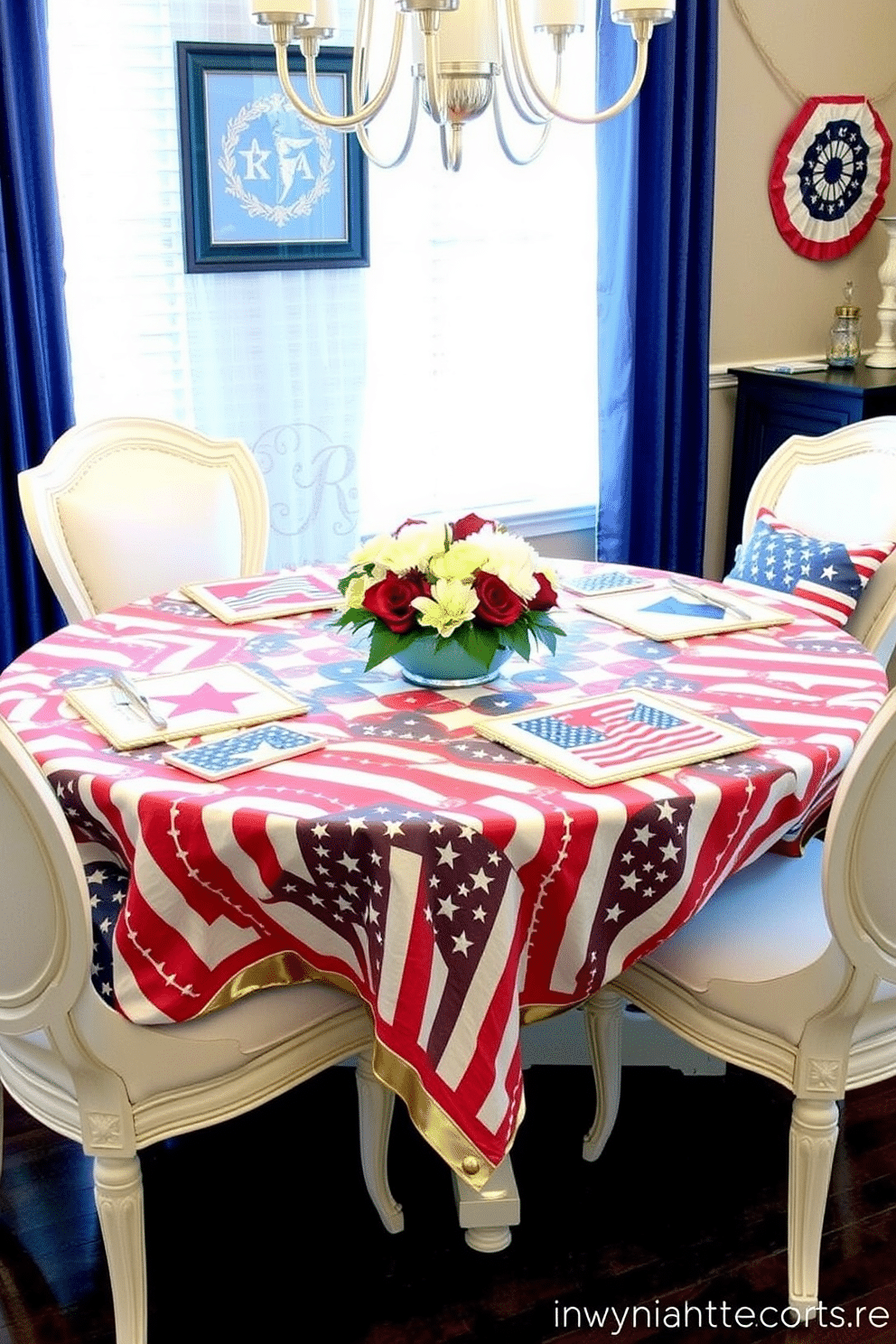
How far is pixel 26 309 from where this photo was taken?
3135 mm

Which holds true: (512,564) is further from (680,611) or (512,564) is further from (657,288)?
(657,288)

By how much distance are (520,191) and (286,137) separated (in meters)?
0.71

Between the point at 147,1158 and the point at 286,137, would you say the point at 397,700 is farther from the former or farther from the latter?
the point at 286,137

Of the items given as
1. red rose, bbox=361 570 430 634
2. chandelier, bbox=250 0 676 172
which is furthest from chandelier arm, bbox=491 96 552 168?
red rose, bbox=361 570 430 634

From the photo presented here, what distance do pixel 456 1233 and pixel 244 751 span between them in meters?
0.85

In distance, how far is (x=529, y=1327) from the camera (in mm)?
2041

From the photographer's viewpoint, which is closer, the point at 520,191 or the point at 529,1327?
the point at 529,1327

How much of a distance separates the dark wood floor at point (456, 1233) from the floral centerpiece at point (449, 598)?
0.85 m

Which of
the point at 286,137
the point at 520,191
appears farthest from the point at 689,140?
the point at 286,137

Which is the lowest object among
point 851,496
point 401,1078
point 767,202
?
point 401,1078

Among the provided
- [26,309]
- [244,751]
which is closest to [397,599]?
[244,751]

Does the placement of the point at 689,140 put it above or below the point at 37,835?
above

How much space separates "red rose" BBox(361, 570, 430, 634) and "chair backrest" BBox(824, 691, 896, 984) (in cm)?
67

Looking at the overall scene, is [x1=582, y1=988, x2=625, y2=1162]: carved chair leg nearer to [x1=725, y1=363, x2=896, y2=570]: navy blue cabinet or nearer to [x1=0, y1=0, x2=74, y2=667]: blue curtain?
[x1=0, y1=0, x2=74, y2=667]: blue curtain
